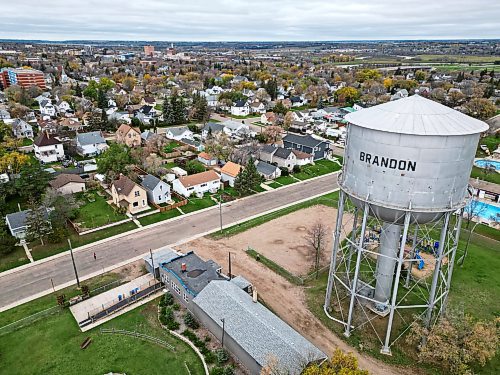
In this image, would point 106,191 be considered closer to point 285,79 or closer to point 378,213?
point 378,213

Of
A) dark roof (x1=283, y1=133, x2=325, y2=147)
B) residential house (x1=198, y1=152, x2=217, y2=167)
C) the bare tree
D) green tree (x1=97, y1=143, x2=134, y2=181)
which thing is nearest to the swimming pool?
the bare tree

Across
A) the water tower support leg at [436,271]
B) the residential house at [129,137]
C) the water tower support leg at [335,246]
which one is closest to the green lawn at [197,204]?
the water tower support leg at [335,246]

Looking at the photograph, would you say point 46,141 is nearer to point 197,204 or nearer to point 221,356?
point 197,204

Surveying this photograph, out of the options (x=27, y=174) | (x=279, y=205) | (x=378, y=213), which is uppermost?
(x=378, y=213)

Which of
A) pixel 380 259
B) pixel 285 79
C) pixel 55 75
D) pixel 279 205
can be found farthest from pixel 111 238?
pixel 55 75

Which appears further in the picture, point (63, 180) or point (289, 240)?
point (63, 180)

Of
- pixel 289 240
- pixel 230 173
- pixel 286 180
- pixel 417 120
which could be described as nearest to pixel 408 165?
pixel 417 120

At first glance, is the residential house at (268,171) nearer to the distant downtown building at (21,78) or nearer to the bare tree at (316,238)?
the bare tree at (316,238)
